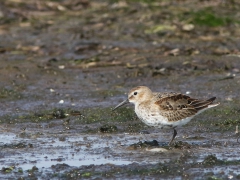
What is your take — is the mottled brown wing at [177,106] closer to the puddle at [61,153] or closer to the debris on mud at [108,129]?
the puddle at [61,153]

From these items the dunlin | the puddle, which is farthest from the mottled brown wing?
the puddle

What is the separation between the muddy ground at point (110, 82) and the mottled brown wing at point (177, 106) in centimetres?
44

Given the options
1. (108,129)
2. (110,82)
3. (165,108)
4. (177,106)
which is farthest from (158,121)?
(110,82)

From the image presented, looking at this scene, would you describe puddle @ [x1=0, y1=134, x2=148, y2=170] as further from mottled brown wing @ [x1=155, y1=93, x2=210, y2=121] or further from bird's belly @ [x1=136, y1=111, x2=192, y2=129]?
mottled brown wing @ [x1=155, y1=93, x2=210, y2=121]

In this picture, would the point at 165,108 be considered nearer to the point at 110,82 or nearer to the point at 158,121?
the point at 158,121

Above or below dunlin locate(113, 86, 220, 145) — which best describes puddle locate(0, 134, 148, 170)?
below

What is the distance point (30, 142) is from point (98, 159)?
1.76 meters

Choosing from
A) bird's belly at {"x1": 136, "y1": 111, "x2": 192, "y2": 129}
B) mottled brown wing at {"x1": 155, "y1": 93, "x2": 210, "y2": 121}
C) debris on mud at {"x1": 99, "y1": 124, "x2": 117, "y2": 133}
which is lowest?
debris on mud at {"x1": 99, "y1": 124, "x2": 117, "y2": 133}

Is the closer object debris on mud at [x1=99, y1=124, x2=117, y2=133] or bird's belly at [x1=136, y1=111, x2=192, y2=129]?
bird's belly at [x1=136, y1=111, x2=192, y2=129]

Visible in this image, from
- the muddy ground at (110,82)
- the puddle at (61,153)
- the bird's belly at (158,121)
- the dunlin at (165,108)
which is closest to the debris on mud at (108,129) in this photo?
the muddy ground at (110,82)

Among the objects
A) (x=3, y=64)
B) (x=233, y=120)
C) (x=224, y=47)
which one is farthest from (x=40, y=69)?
(x=233, y=120)

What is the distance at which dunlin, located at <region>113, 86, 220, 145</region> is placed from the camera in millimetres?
10555

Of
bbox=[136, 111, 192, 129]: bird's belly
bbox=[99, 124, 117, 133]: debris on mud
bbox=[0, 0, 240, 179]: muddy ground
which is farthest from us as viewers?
bbox=[99, 124, 117, 133]: debris on mud

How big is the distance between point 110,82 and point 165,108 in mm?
5301
